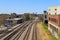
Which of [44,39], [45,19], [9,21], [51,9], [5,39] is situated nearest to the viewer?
[5,39]

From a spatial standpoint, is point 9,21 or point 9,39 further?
point 9,21

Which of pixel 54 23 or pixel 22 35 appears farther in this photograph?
pixel 54 23

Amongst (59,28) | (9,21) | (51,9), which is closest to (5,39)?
(59,28)

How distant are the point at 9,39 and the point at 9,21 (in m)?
60.8

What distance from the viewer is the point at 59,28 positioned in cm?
4109

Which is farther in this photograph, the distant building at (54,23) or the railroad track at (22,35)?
the railroad track at (22,35)

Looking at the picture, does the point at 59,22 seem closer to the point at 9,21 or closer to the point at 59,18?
the point at 59,18

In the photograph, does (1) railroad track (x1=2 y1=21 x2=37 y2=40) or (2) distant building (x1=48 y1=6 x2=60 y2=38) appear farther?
(1) railroad track (x1=2 y1=21 x2=37 y2=40)

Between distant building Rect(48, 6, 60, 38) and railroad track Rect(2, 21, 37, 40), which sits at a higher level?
distant building Rect(48, 6, 60, 38)

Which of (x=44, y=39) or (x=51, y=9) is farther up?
(x=51, y=9)

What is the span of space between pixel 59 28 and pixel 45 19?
73.5 m

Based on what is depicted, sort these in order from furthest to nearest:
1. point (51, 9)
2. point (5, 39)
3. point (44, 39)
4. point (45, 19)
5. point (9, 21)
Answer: point (45, 19) → point (9, 21) → point (51, 9) → point (44, 39) → point (5, 39)

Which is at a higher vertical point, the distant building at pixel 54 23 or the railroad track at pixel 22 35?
the distant building at pixel 54 23

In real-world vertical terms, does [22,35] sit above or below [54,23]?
below
